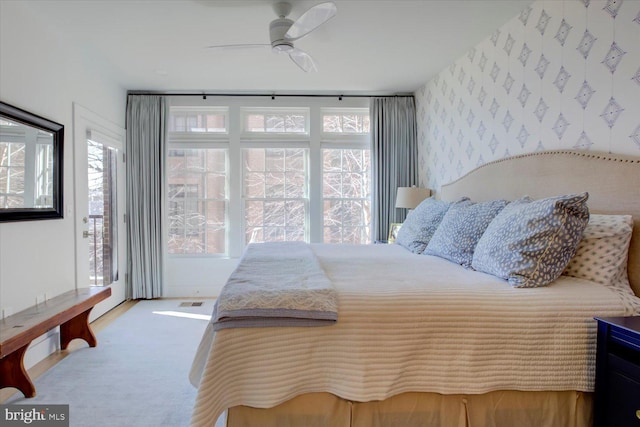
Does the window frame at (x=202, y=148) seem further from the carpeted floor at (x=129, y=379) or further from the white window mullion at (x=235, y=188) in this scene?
the carpeted floor at (x=129, y=379)

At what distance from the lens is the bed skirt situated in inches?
55.4

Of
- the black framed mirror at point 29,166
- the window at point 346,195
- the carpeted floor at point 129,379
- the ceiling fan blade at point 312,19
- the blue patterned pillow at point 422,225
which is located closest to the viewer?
the carpeted floor at point 129,379

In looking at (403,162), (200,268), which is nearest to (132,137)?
(200,268)

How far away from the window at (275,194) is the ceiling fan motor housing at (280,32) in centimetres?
201

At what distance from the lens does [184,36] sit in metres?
2.84

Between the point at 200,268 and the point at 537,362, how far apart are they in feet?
12.5

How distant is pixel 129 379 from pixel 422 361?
1948 millimetres

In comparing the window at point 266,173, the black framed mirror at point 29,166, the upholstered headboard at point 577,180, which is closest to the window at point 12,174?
the black framed mirror at point 29,166

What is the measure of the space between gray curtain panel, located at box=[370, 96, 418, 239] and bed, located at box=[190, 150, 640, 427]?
2.81m

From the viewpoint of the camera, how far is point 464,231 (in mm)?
2199

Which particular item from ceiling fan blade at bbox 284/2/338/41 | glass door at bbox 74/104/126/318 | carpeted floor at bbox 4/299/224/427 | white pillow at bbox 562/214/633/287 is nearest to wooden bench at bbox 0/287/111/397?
carpeted floor at bbox 4/299/224/427

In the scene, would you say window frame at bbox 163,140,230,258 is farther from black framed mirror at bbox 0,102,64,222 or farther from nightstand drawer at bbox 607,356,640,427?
nightstand drawer at bbox 607,356,640,427

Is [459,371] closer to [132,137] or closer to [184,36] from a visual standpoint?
[184,36]

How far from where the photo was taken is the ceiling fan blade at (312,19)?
2.01 meters
